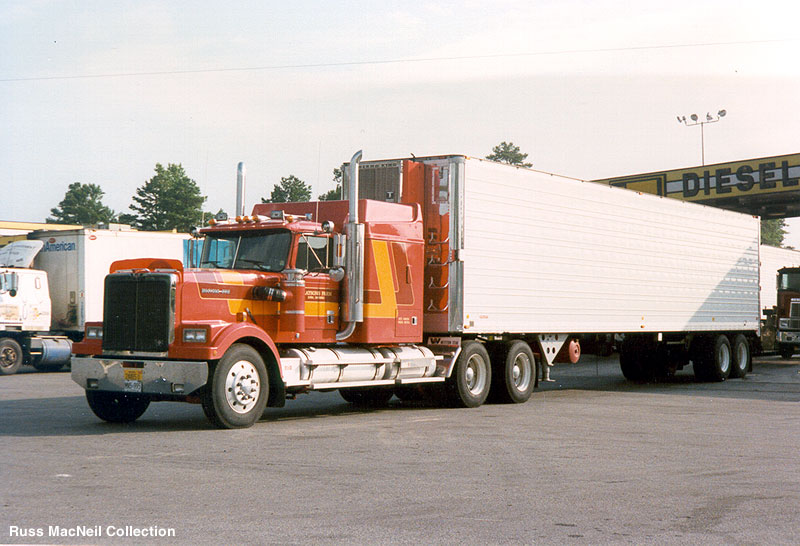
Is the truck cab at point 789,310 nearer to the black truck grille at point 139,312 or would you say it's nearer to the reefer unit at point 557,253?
the reefer unit at point 557,253

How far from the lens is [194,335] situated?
40.2ft

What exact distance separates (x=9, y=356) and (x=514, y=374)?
14.4 m

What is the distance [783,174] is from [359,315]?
90.8ft

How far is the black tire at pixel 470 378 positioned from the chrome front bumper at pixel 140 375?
5.00 meters

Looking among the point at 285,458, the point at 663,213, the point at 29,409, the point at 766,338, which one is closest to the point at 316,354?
the point at 285,458

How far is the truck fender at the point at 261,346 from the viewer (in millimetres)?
12250

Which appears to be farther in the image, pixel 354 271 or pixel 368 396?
pixel 368 396

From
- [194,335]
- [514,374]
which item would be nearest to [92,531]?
[194,335]

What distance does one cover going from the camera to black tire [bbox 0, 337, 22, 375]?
24828mm

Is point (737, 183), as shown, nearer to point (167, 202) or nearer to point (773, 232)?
point (167, 202)

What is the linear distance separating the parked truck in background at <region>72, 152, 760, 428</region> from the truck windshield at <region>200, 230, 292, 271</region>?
2 cm

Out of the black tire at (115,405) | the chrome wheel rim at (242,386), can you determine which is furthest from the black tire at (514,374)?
the black tire at (115,405)

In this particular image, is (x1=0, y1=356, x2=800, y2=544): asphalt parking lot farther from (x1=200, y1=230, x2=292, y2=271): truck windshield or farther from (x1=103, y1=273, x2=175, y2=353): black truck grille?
(x1=200, y1=230, x2=292, y2=271): truck windshield

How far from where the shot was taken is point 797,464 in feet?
32.7
